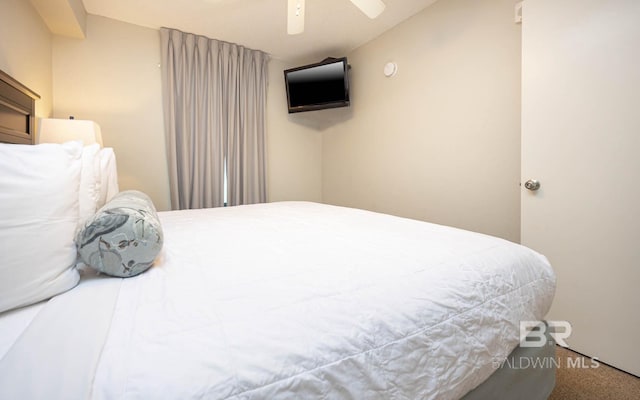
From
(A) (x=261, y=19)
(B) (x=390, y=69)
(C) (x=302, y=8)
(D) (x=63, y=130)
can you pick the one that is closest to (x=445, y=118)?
(B) (x=390, y=69)

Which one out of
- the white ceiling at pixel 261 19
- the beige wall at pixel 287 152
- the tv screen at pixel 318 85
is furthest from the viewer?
the beige wall at pixel 287 152

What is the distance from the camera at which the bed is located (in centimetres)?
44

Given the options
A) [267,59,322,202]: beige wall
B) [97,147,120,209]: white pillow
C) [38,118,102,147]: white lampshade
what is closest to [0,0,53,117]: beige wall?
[38,118,102,147]: white lampshade

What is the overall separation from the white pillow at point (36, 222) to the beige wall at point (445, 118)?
238 cm

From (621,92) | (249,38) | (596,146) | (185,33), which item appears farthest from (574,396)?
(185,33)

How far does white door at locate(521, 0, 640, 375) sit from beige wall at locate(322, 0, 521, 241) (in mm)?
266

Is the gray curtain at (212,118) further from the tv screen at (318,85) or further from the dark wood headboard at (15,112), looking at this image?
the dark wood headboard at (15,112)

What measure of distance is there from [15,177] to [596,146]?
7.56ft

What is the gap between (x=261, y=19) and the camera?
8.48ft

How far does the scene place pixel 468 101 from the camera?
2172 mm

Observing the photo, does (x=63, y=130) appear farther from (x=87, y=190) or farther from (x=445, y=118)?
(x=445, y=118)

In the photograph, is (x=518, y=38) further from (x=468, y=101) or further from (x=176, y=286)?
(x=176, y=286)

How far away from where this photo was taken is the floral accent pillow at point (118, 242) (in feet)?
2.27

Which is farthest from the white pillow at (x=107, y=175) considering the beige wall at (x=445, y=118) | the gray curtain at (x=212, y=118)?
the beige wall at (x=445, y=118)
